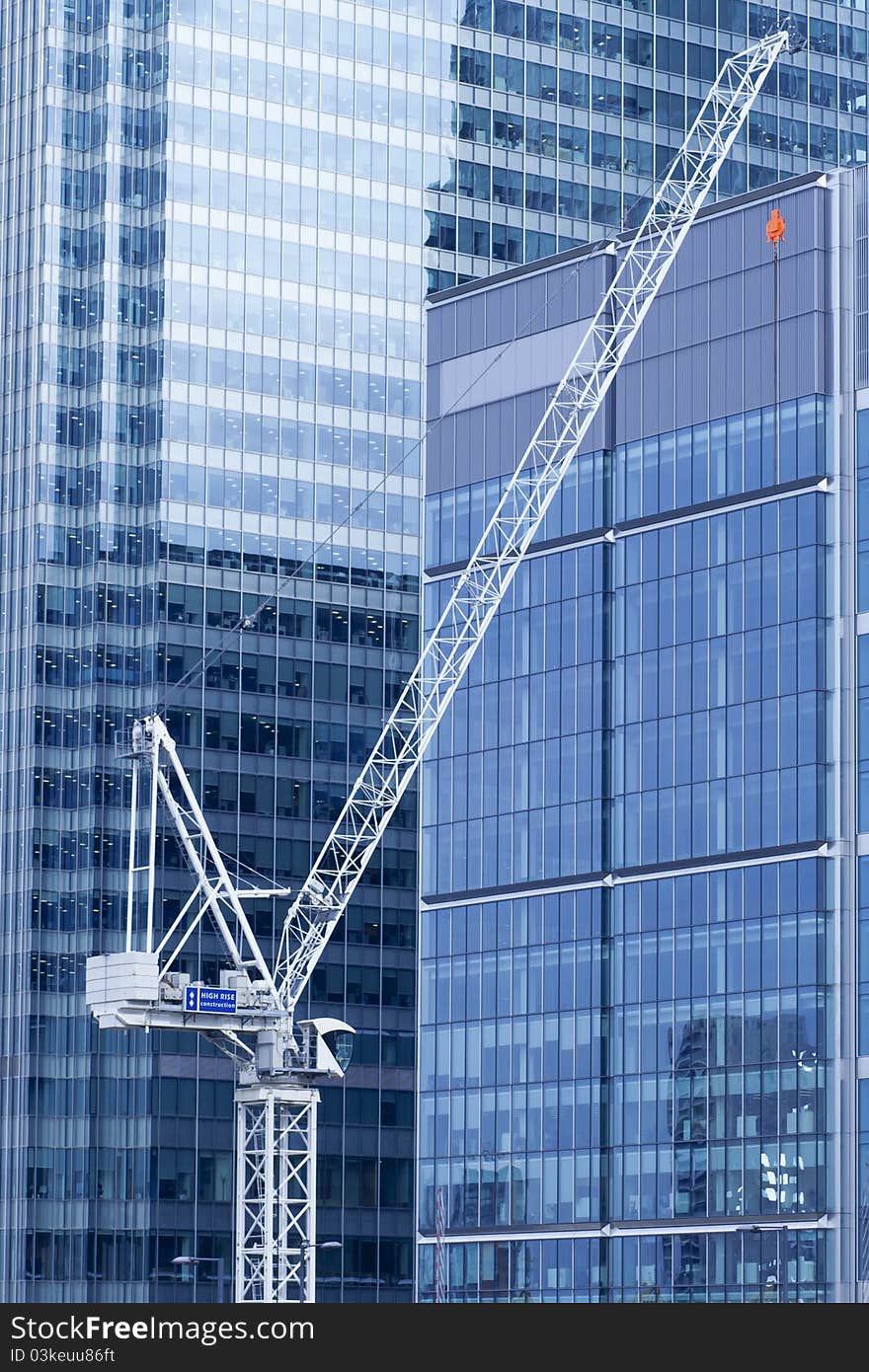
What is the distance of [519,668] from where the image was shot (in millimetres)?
141750

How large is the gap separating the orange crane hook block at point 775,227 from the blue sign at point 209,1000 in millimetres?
41551

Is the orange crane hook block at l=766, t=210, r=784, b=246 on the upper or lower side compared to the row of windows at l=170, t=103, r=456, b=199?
lower

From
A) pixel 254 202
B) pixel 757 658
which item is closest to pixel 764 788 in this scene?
pixel 757 658

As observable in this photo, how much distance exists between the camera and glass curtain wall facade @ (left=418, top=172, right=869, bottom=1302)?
124250 millimetres

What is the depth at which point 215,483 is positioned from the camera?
587 feet

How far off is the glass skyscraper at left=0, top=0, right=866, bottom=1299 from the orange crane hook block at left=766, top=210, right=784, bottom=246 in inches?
2292

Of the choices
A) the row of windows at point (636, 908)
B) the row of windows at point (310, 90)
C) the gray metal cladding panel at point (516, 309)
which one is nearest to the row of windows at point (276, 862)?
the row of windows at point (636, 908)

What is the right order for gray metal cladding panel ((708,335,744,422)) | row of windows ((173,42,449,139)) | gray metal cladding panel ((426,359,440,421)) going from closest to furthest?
gray metal cladding panel ((708,335,744,422)) → gray metal cladding panel ((426,359,440,421)) → row of windows ((173,42,449,139))

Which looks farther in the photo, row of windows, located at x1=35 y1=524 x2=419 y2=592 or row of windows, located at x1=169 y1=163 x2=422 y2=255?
row of windows, located at x1=169 y1=163 x2=422 y2=255

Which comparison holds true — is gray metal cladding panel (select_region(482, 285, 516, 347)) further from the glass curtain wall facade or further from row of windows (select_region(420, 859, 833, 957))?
row of windows (select_region(420, 859, 833, 957))

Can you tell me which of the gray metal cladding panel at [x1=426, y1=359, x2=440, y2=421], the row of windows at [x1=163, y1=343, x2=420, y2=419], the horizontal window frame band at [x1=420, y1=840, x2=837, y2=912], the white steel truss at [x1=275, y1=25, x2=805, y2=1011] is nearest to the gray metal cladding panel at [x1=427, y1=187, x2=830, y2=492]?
the white steel truss at [x1=275, y1=25, x2=805, y2=1011]

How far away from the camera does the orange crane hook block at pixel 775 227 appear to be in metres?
128

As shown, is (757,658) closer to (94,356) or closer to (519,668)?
(519,668)

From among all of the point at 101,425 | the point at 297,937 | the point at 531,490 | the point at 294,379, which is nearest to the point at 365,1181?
the point at 297,937
